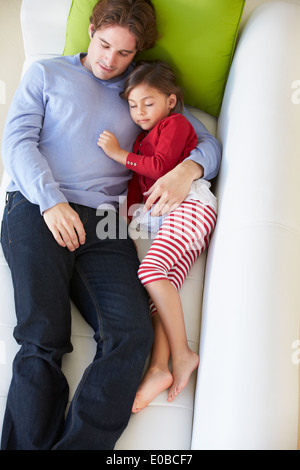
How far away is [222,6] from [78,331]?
1.04 metres

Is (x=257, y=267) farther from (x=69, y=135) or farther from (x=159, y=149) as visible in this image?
(x=69, y=135)

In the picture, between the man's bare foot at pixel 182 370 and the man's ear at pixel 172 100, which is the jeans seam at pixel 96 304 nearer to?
the man's bare foot at pixel 182 370

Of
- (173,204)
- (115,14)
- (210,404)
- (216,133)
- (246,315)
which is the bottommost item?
(210,404)

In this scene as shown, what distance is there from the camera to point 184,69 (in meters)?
1.64

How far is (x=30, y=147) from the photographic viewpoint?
1397 mm

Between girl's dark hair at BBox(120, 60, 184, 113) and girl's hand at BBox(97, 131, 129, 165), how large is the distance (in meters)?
0.16

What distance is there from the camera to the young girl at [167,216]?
1.25m

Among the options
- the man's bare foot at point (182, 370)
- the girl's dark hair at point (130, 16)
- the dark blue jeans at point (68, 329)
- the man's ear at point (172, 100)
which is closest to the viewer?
the dark blue jeans at point (68, 329)

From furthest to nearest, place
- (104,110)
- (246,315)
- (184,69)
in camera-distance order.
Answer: (184,69) < (104,110) < (246,315)

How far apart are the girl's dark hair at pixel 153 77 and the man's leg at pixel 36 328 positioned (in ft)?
1.56

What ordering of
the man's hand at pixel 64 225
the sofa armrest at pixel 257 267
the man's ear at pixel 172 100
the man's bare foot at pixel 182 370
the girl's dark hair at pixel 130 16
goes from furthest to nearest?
the man's ear at pixel 172 100 < the girl's dark hair at pixel 130 16 < the man's hand at pixel 64 225 < the man's bare foot at pixel 182 370 < the sofa armrest at pixel 257 267

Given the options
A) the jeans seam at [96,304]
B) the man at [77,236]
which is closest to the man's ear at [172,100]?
the man at [77,236]
